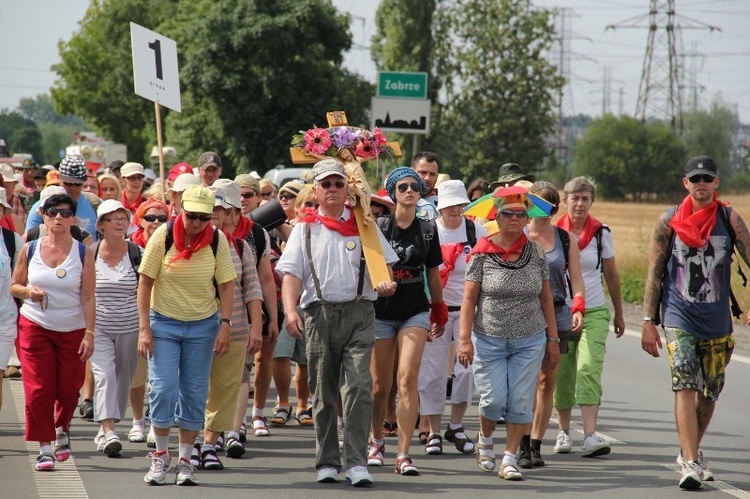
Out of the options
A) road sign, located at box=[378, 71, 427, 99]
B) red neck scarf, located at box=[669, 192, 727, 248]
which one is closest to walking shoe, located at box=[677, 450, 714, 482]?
red neck scarf, located at box=[669, 192, 727, 248]

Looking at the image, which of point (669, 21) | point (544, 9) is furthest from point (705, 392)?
point (669, 21)

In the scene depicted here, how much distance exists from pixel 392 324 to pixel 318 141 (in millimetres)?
1369

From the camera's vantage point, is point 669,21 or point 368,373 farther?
point 669,21

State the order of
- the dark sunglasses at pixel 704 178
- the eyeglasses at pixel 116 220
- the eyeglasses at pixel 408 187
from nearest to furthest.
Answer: the dark sunglasses at pixel 704 178
the eyeglasses at pixel 408 187
the eyeglasses at pixel 116 220

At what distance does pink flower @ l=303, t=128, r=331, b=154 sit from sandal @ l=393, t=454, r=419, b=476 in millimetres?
2162

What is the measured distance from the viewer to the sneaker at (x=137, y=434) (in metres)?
9.66

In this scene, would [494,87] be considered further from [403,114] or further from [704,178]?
[704,178]

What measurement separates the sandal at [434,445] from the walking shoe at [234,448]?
1389 millimetres

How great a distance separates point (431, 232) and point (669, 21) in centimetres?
6451

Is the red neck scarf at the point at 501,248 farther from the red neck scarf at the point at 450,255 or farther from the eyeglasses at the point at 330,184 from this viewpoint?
the red neck scarf at the point at 450,255

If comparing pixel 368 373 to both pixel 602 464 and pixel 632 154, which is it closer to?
pixel 602 464

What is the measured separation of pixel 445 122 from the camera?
50844mm

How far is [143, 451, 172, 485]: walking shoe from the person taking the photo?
800 cm

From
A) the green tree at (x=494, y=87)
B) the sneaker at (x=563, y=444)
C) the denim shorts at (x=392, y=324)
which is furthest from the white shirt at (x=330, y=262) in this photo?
the green tree at (x=494, y=87)
